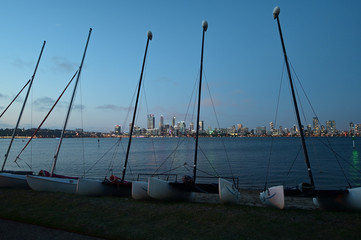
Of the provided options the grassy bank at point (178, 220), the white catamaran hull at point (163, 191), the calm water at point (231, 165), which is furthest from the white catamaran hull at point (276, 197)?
the calm water at point (231, 165)

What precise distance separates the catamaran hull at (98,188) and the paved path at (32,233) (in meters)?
6.08

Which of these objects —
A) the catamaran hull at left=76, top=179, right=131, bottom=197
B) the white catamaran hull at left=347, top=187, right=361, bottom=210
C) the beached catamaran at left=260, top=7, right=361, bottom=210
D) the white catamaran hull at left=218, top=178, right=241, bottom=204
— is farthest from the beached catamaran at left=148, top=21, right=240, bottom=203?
the white catamaran hull at left=347, top=187, right=361, bottom=210

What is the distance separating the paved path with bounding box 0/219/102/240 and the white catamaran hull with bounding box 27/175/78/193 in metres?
7.42

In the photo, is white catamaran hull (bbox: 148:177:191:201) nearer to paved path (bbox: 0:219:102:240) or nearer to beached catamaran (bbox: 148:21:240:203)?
beached catamaran (bbox: 148:21:240:203)

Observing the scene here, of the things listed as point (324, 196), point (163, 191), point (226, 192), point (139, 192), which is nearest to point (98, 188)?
point (139, 192)

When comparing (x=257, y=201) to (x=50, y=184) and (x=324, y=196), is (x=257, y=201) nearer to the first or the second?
(x=324, y=196)

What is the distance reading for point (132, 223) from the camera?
26.9ft

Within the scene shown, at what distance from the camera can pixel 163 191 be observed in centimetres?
1203

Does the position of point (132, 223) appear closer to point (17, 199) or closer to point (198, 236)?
point (198, 236)

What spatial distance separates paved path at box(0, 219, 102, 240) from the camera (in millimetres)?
6875

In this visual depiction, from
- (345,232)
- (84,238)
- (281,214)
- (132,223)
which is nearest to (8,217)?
(84,238)

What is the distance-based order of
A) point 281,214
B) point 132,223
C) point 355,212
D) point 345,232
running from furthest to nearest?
point 355,212 → point 281,214 → point 132,223 → point 345,232

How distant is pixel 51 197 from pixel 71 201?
1.70m

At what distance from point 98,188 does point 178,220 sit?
753 cm
